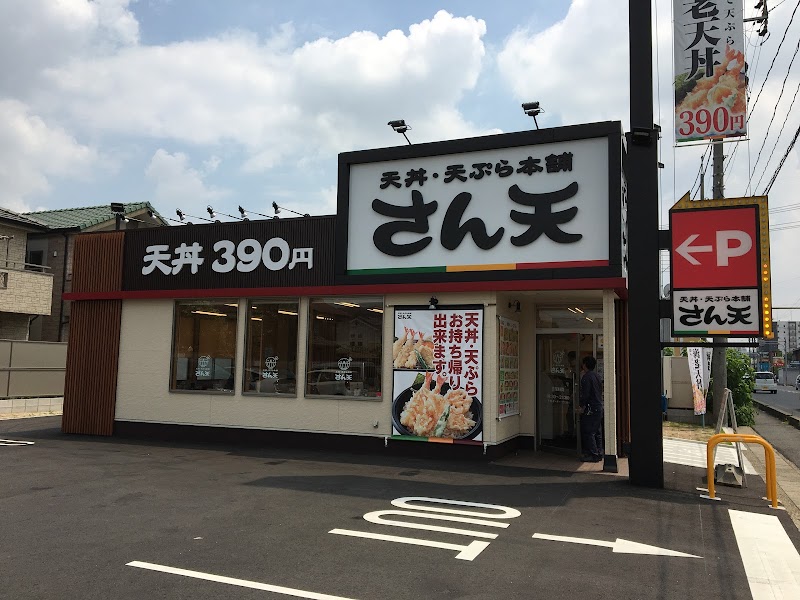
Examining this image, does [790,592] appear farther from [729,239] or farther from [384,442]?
[384,442]

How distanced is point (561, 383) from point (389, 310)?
3622mm

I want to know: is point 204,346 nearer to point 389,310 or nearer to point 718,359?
point 389,310

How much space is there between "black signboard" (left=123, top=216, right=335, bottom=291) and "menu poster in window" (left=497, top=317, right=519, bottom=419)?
3.54 m

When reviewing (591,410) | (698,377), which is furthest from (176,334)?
(698,377)

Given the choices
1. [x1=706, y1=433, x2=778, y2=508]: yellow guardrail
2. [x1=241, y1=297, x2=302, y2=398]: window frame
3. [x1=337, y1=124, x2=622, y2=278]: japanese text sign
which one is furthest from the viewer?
[x1=241, y1=297, x2=302, y2=398]: window frame

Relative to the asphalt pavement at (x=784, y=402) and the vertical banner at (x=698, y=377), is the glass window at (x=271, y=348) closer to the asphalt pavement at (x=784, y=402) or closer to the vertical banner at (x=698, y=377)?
the vertical banner at (x=698, y=377)

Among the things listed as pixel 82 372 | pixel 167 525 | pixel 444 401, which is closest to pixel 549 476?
pixel 444 401

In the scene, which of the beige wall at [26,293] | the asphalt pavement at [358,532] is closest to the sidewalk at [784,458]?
the asphalt pavement at [358,532]

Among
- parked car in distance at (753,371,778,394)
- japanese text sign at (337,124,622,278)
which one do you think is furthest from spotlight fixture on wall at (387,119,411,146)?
parked car in distance at (753,371,778,394)

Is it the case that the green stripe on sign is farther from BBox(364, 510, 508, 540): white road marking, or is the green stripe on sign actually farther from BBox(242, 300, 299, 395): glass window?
BBox(364, 510, 508, 540): white road marking

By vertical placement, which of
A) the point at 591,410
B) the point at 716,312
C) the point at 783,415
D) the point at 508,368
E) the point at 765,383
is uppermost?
the point at 716,312

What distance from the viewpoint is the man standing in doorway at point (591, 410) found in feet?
36.1

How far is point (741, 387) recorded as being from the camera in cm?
2066

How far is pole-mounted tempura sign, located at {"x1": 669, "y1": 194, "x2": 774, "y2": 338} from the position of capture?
8.69 meters
